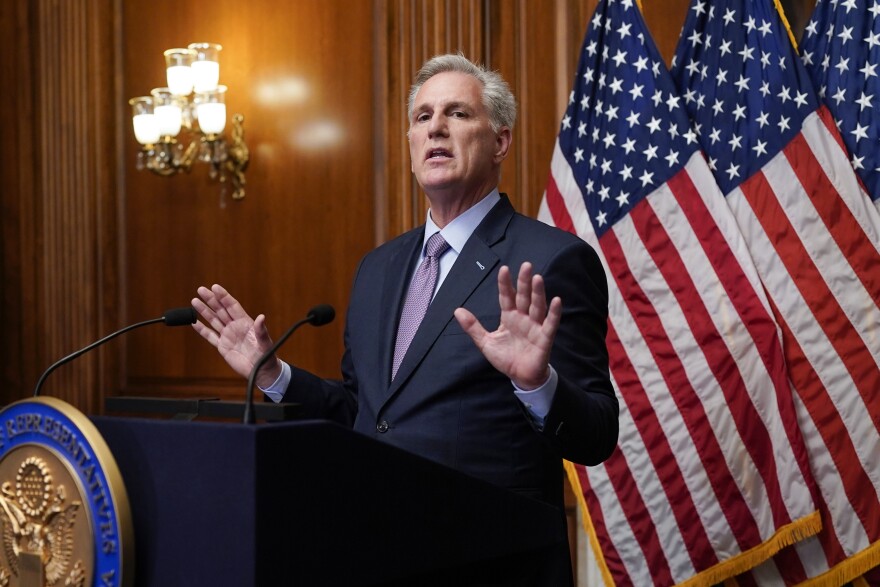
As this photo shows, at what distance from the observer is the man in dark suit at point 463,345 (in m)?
1.87

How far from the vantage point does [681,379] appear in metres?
3.29

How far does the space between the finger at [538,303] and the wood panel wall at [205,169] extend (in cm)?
248

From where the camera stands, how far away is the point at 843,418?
3.08 metres

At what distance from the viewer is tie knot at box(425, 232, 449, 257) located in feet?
7.13

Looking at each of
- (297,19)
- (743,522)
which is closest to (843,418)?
(743,522)

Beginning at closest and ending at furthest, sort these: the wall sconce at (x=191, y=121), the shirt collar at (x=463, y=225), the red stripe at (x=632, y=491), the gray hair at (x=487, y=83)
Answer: the shirt collar at (x=463, y=225), the gray hair at (x=487, y=83), the red stripe at (x=632, y=491), the wall sconce at (x=191, y=121)

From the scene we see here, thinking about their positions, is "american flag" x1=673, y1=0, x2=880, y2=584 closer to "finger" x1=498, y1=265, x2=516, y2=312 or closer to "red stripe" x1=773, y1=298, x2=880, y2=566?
"red stripe" x1=773, y1=298, x2=880, y2=566

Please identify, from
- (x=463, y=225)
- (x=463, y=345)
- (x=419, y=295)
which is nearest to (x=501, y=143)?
(x=463, y=225)

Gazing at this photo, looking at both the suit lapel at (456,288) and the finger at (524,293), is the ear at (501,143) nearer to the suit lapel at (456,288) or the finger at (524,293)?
the suit lapel at (456,288)

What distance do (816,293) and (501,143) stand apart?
134cm

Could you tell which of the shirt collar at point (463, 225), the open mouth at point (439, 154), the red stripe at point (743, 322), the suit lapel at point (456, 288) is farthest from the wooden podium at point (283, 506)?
the red stripe at point (743, 322)

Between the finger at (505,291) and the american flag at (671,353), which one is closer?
the finger at (505,291)


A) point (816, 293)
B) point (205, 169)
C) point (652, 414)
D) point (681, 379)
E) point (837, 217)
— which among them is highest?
point (205, 169)

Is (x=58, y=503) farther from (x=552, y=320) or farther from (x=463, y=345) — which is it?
(x=463, y=345)
